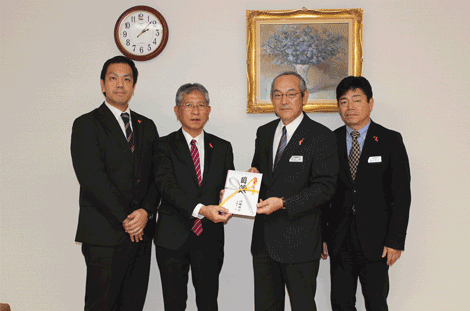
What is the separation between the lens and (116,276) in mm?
2150

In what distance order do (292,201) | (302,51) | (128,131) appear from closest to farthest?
(292,201) < (128,131) < (302,51)

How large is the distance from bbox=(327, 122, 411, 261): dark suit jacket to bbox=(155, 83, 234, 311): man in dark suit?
0.83 meters

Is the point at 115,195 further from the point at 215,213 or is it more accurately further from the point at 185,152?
the point at 215,213

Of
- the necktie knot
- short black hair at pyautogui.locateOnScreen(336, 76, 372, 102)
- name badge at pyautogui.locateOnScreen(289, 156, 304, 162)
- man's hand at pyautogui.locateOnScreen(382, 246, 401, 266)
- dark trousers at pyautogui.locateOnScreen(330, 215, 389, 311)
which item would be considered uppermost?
short black hair at pyautogui.locateOnScreen(336, 76, 372, 102)

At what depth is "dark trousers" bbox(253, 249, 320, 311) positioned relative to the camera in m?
2.00

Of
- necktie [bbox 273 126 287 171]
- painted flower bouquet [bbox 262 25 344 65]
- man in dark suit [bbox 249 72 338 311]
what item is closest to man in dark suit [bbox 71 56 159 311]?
man in dark suit [bbox 249 72 338 311]

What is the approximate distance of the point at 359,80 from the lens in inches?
93.5

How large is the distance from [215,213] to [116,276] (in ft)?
2.64

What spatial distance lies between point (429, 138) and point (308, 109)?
3.77 feet

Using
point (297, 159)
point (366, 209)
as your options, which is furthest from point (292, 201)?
point (366, 209)

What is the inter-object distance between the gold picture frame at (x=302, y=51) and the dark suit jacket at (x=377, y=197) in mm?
796

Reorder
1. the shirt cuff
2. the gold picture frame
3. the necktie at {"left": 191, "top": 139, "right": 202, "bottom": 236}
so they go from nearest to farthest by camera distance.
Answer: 1. the shirt cuff
2. the necktie at {"left": 191, "top": 139, "right": 202, "bottom": 236}
3. the gold picture frame

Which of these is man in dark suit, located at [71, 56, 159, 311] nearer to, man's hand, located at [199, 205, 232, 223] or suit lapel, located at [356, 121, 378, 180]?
man's hand, located at [199, 205, 232, 223]

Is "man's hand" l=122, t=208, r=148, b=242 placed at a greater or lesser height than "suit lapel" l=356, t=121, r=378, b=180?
lesser
